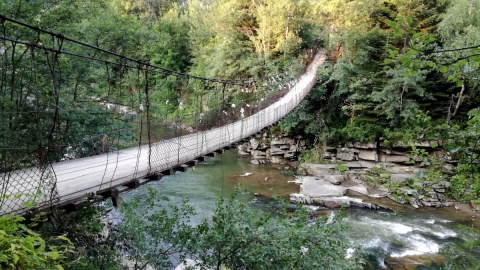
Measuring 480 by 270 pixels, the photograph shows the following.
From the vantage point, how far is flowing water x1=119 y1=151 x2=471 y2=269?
4.05 m

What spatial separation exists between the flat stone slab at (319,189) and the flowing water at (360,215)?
304 millimetres

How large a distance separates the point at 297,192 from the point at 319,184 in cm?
46

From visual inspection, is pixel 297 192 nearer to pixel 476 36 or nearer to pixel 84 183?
pixel 476 36

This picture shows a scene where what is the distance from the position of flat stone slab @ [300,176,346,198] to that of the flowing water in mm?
304

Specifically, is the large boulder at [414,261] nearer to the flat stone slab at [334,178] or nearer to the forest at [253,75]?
the forest at [253,75]

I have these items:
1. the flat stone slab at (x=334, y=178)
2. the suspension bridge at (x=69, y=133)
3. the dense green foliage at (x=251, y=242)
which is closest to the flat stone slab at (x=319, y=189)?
the flat stone slab at (x=334, y=178)

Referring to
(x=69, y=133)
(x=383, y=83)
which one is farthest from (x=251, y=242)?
(x=383, y=83)

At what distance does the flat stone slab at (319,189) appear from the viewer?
18.1 feet

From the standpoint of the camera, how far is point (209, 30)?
10695 mm

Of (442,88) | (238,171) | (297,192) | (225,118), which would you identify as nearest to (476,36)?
(442,88)

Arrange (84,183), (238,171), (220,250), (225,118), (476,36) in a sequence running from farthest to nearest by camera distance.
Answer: (238,171)
(225,118)
(476,36)
(220,250)
(84,183)

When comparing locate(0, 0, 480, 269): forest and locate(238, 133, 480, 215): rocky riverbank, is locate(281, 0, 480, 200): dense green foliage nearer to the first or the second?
locate(0, 0, 480, 269): forest

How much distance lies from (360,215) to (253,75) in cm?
512

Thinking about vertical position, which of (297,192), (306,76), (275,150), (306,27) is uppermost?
(306,27)
